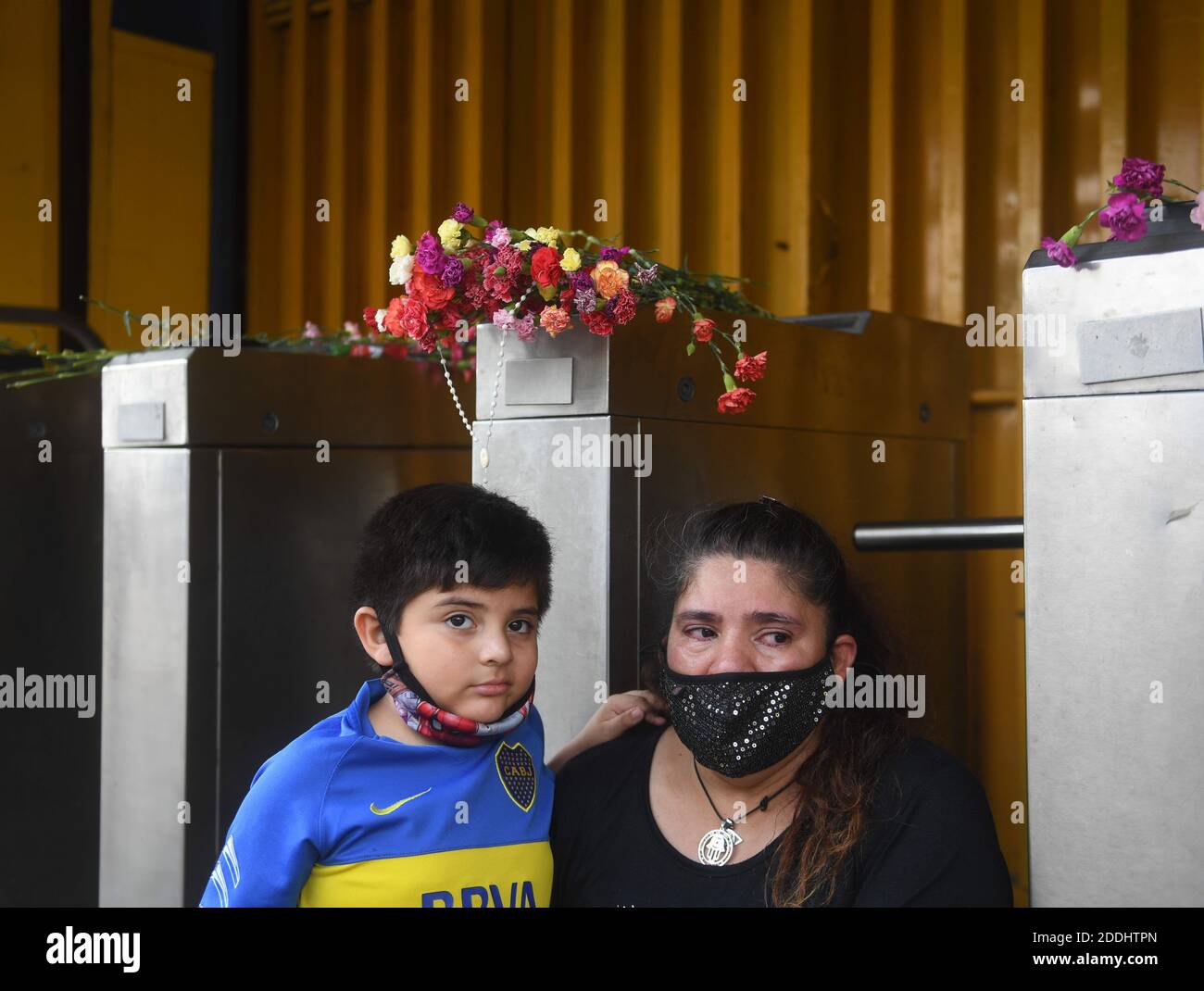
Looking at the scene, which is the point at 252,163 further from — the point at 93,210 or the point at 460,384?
the point at 460,384

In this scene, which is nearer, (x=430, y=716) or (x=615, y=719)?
(x=430, y=716)

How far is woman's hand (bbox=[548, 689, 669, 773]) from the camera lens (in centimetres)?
155

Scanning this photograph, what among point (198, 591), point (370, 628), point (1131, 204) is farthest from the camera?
point (198, 591)

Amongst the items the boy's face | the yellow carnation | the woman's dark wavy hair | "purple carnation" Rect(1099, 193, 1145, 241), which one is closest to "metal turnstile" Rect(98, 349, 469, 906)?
the yellow carnation

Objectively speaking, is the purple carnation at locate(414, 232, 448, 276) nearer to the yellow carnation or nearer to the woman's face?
the yellow carnation

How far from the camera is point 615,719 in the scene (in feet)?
5.11

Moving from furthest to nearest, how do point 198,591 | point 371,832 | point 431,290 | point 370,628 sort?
point 198,591
point 431,290
point 370,628
point 371,832

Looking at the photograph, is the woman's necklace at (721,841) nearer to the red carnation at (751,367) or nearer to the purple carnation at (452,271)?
the red carnation at (751,367)

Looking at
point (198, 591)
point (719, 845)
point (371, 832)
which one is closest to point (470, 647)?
point (371, 832)

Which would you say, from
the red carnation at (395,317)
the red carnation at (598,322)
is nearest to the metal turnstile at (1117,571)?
the red carnation at (598,322)

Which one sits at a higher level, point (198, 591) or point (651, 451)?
point (651, 451)

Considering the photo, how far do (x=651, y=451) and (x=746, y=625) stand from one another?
388 millimetres

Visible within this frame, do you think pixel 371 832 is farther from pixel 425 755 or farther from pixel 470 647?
pixel 470 647

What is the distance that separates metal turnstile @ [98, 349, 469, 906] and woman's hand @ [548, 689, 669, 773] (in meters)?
0.72
